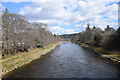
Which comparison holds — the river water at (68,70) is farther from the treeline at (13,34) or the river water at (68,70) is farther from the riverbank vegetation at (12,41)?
the treeline at (13,34)

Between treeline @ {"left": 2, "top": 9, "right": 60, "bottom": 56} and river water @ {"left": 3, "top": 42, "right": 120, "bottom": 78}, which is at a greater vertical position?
treeline @ {"left": 2, "top": 9, "right": 60, "bottom": 56}

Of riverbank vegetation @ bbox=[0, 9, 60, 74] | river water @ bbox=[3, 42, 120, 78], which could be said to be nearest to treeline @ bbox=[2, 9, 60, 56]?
riverbank vegetation @ bbox=[0, 9, 60, 74]

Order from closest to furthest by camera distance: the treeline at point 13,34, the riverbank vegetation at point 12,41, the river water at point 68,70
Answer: the river water at point 68,70 < the riverbank vegetation at point 12,41 < the treeline at point 13,34

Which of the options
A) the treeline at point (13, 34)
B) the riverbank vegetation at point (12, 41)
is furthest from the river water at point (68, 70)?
the treeline at point (13, 34)

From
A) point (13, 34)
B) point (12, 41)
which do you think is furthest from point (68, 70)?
point (13, 34)

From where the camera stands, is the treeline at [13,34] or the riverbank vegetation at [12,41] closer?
the riverbank vegetation at [12,41]

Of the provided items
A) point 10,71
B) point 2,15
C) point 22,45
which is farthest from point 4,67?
point 22,45

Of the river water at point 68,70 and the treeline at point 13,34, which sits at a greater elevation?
the treeline at point 13,34

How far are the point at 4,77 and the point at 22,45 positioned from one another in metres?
19.8

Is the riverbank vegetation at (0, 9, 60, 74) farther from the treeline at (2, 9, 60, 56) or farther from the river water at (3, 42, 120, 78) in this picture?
the river water at (3, 42, 120, 78)

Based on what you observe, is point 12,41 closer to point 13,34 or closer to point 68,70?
point 13,34

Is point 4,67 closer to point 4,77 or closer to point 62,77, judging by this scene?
point 4,77

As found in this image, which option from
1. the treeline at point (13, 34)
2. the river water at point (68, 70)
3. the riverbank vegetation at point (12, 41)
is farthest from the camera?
the treeline at point (13, 34)

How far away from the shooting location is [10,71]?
24.9m
